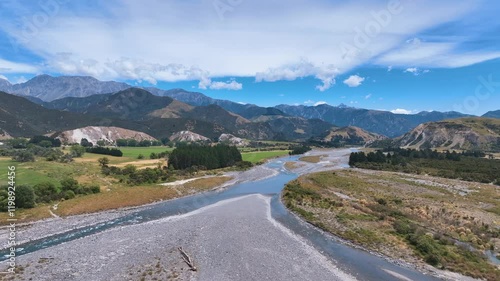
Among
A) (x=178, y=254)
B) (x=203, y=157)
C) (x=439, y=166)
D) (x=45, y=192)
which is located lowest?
(x=439, y=166)

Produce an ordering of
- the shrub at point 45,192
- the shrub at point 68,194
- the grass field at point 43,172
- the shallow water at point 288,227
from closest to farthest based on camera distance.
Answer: the shallow water at point 288,227
the shrub at point 45,192
the shrub at point 68,194
the grass field at point 43,172

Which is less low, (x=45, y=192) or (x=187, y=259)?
(x=45, y=192)

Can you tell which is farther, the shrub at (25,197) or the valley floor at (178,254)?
the shrub at (25,197)

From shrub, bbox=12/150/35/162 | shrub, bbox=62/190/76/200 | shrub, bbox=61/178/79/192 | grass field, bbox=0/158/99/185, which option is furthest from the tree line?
shrub, bbox=62/190/76/200

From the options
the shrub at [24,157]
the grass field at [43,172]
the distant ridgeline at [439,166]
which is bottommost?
the distant ridgeline at [439,166]

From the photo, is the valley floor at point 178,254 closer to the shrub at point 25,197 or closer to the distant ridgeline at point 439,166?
the shrub at point 25,197

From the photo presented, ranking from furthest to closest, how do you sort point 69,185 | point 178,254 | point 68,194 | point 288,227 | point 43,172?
point 43,172 → point 69,185 → point 68,194 → point 288,227 → point 178,254

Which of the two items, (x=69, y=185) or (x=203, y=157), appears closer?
(x=69, y=185)

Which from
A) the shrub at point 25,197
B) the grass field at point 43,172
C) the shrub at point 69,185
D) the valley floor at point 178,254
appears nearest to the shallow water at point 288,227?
the valley floor at point 178,254

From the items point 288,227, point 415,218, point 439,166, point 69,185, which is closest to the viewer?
point 288,227

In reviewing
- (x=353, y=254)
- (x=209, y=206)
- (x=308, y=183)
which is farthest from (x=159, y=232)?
(x=308, y=183)

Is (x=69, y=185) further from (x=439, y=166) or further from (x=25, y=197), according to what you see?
(x=439, y=166)

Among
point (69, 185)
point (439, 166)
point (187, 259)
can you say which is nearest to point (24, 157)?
point (69, 185)
